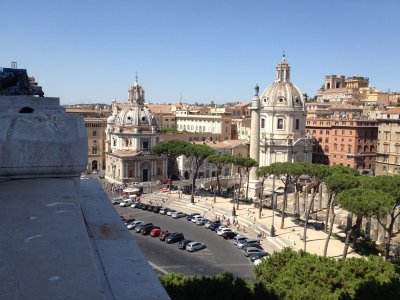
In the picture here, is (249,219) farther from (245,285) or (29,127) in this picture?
(29,127)

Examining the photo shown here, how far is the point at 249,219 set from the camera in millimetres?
35344

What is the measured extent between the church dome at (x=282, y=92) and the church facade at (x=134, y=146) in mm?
14684

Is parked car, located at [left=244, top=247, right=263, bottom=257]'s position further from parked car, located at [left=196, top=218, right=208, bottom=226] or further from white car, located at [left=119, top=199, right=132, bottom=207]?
white car, located at [left=119, top=199, right=132, bottom=207]

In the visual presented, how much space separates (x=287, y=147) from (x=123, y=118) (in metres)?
20.2

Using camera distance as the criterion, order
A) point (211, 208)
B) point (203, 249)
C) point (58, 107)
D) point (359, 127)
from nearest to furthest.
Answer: point (58, 107) < point (203, 249) < point (211, 208) < point (359, 127)

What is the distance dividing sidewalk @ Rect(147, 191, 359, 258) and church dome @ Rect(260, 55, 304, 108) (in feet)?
55.4

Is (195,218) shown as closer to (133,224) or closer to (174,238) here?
(133,224)

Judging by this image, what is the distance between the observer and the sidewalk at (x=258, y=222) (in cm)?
2852

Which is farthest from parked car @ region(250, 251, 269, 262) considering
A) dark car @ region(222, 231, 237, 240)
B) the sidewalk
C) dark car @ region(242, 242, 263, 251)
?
dark car @ region(222, 231, 237, 240)

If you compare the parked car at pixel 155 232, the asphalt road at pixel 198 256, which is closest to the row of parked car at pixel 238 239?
the asphalt road at pixel 198 256

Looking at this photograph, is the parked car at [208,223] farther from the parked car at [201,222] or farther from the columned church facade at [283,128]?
the columned church facade at [283,128]

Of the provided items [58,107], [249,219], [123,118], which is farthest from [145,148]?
[58,107]

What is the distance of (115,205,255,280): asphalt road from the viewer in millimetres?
23312


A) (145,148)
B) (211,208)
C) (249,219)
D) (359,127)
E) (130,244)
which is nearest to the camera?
(130,244)
